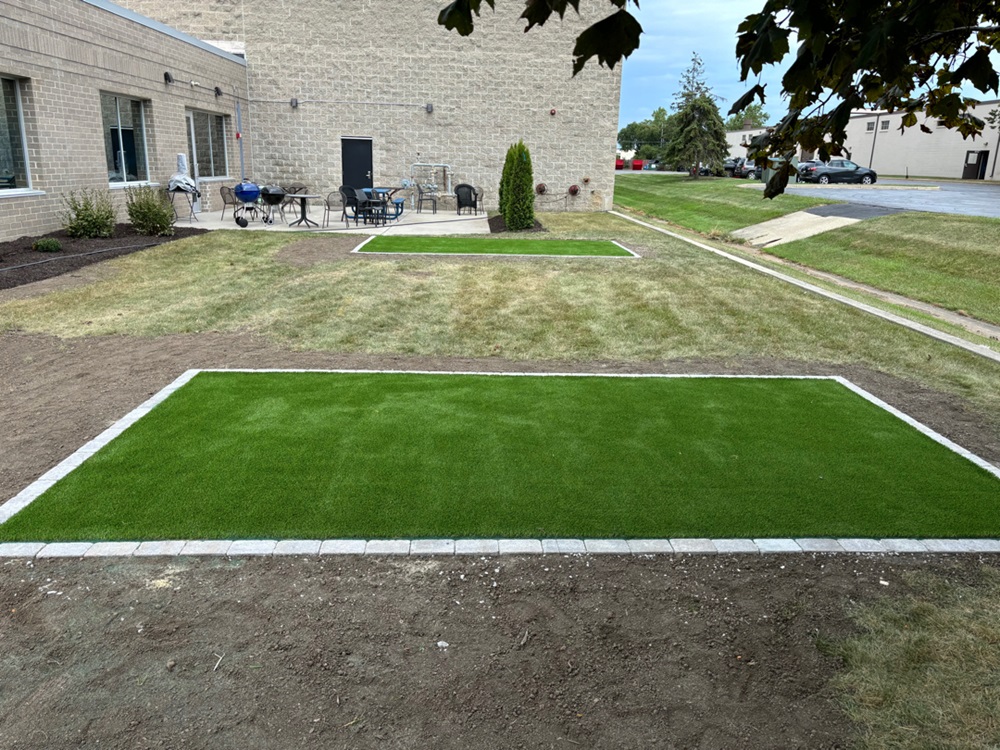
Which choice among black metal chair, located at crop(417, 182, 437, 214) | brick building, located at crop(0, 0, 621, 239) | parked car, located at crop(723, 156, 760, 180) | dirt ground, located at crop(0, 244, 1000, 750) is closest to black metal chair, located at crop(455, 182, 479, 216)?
black metal chair, located at crop(417, 182, 437, 214)

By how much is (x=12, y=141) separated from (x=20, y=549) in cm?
1180

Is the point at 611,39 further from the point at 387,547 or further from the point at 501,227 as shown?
the point at 501,227

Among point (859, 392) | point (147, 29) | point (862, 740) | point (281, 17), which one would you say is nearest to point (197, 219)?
point (147, 29)

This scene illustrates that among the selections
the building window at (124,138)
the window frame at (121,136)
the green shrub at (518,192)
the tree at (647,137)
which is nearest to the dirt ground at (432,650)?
the window frame at (121,136)

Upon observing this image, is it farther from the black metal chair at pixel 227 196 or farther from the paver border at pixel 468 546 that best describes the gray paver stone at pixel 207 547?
the black metal chair at pixel 227 196

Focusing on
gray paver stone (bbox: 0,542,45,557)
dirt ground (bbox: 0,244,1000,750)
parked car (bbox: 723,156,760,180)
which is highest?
parked car (bbox: 723,156,760,180)

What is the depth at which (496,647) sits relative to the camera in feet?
10.4

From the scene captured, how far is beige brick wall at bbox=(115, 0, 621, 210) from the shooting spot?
23.1 meters

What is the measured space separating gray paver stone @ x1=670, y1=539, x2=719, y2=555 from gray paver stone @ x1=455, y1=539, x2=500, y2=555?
1007 millimetres

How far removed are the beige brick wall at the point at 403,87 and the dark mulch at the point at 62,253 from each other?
995 cm

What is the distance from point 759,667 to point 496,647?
1.15 meters

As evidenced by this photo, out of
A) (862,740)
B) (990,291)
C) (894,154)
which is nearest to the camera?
(862,740)

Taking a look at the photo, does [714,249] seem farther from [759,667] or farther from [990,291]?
[759,667]

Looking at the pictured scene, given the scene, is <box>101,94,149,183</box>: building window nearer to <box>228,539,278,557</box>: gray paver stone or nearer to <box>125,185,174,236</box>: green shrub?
<box>125,185,174,236</box>: green shrub
